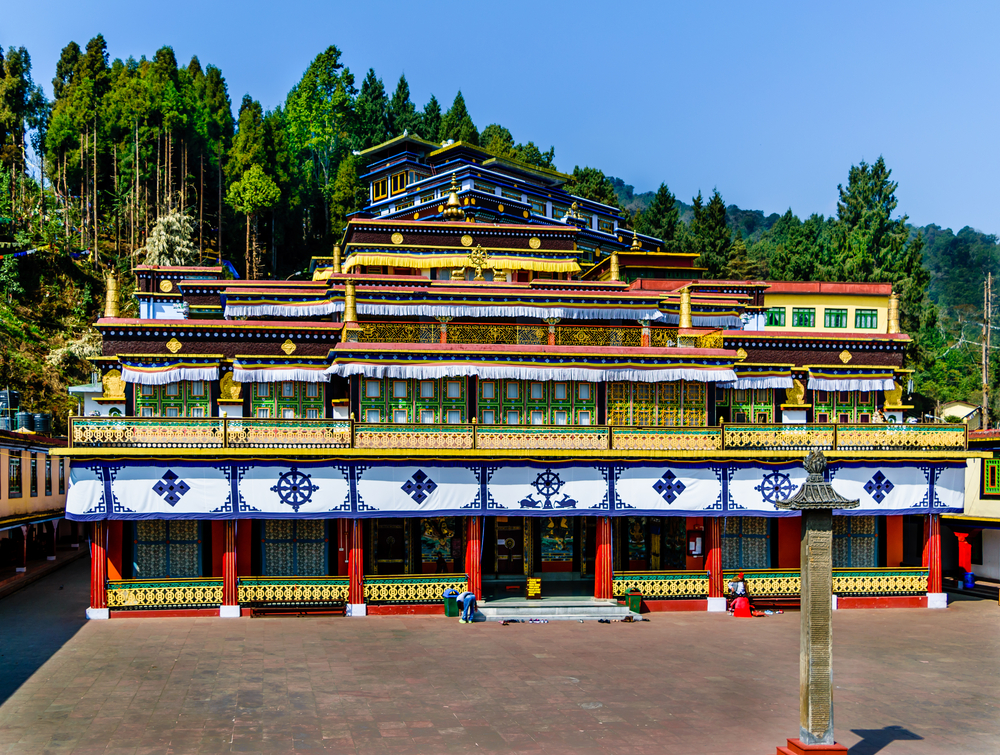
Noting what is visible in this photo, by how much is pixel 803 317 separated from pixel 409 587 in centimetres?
2734

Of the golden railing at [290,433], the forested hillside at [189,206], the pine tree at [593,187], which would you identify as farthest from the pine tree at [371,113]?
the golden railing at [290,433]

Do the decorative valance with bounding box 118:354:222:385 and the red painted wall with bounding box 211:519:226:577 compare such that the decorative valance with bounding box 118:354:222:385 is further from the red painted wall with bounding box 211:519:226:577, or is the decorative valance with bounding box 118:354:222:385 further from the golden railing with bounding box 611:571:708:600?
the golden railing with bounding box 611:571:708:600

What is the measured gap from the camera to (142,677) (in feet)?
69.1

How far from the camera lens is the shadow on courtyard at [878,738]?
16.3 m

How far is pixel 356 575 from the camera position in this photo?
29609 mm

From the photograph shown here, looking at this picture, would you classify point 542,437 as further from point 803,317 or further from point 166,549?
point 803,317

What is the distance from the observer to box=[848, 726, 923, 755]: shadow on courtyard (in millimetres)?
16269

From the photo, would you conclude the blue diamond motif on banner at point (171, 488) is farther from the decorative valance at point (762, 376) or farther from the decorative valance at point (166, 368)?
the decorative valance at point (762, 376)

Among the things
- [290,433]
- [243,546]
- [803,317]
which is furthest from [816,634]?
[803,317]

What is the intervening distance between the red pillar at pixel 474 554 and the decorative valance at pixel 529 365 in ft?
16.9

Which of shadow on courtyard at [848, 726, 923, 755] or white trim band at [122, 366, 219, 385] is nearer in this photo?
shadow on courtyard at [848, 726, 923, 755]

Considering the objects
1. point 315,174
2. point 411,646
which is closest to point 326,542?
point 411,646

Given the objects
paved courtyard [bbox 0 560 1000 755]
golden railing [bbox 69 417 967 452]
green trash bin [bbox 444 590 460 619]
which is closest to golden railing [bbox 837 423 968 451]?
golden railing [bbox 69 417 967 452]

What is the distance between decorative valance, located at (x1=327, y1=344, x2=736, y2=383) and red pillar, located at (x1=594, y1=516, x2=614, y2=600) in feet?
17.4
